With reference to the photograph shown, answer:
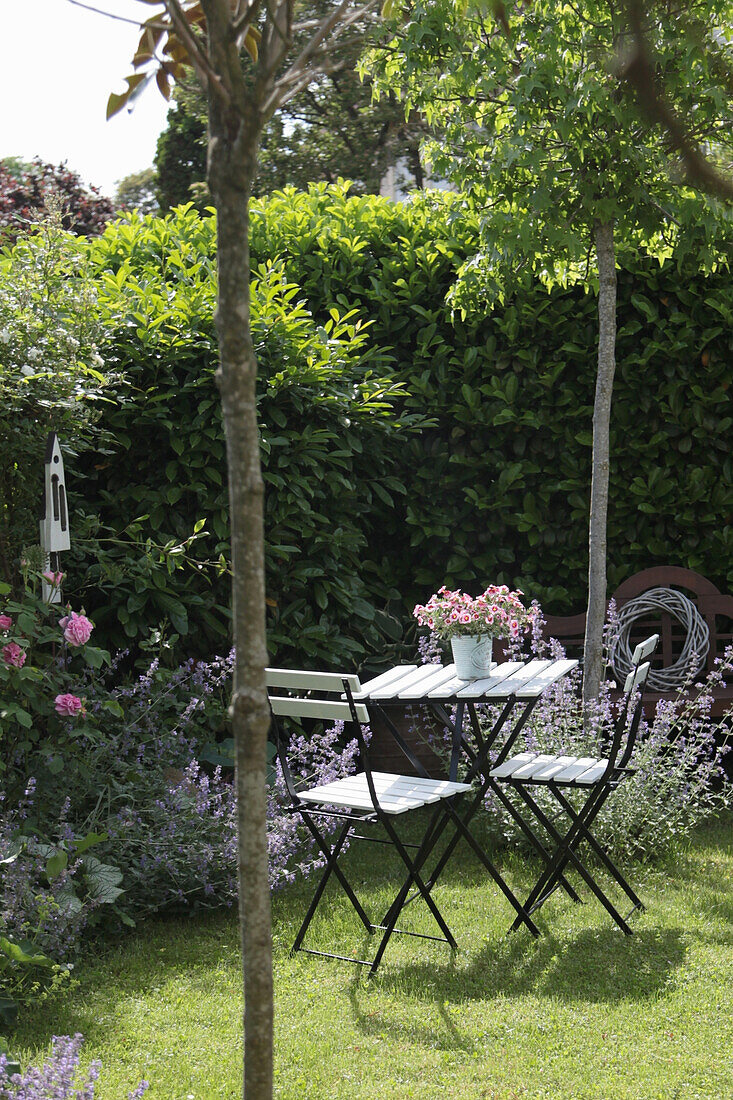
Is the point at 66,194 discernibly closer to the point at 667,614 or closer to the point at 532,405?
the point at 532,405

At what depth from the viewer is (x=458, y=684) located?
12.7ft

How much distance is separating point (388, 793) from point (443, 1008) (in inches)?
27.6

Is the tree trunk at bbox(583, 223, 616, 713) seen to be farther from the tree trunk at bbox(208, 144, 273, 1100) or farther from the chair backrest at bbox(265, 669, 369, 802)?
the tree trunk at bbox(208, 144, 273, 1100)

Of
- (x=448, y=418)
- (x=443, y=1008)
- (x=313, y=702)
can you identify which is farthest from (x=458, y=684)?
(x=448, y=418)

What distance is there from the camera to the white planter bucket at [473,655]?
3.89 meters

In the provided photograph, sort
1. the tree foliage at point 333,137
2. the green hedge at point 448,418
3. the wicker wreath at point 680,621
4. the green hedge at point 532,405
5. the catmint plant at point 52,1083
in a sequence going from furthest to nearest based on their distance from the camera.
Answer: the tree foliage at point 333,137 < the green hedge at point 532,405 < the wicker wreath at point 680,621 < the green hedge at point 448,418 < the catmint plant at point 52,1083

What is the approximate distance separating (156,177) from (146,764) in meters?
16.9

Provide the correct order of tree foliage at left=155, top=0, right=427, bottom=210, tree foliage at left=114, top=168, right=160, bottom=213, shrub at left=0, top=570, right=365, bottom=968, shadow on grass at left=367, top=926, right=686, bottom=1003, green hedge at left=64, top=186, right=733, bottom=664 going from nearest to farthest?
shadow on grass at left=367, top=926, right=686, bottom=1003 < shrub at left=0, top=570, right=365, bottom=968 < green hedge at left=64, top=186, right=733, bottom=664 < tree foliage at left=155, top=0, right=427, bottom=210 < tree foliage at left=114, top=168, right=160, bottom=213

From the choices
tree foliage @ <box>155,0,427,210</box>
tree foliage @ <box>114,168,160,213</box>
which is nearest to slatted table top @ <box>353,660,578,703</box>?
tree foliage @ <box>155,0,427,210</box>

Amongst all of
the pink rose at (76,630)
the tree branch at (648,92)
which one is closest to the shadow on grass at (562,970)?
the pink rose at (76,630)

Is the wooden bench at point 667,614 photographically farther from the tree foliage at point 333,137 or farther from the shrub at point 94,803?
the tree foliage at point 333,137

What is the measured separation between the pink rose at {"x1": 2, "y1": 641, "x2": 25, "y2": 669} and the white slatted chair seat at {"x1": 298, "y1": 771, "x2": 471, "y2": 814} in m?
1.06

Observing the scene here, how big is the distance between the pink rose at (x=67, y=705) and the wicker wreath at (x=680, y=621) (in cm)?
279

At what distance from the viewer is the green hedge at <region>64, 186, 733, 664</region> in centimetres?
523
